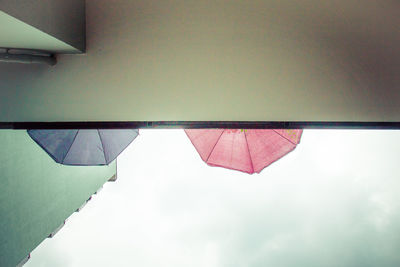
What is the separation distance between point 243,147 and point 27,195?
3.86m

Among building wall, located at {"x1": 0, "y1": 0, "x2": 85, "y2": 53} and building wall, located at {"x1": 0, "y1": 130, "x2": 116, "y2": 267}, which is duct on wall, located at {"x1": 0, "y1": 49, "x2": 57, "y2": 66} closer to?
building wall, located at {"x1": 0, "y1": 0, "x2": 85, "y2": 53}

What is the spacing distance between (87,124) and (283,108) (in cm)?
128

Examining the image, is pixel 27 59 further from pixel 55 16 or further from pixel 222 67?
pixel 222 67

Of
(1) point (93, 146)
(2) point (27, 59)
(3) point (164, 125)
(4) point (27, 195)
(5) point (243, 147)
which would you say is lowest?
(4) point (27, 195)

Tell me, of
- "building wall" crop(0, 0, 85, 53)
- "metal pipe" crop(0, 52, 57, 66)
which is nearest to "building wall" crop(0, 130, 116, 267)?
"metal pipe" crop(0, 52, 57, 66)

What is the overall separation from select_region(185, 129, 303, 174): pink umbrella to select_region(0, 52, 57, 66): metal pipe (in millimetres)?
1323

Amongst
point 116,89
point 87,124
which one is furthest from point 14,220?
point 116,89

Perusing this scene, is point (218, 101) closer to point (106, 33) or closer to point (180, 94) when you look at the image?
point (180, 94)

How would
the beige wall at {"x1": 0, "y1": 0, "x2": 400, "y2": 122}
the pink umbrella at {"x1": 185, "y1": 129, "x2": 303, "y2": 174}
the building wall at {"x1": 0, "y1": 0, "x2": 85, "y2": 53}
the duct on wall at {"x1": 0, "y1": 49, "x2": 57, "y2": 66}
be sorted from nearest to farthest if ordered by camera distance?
the building wall at {"x1": 0, "y1": 0, "x2": 85, "y2": 53}, the duct on wall at {"x1": 0, "y1": 49, "x2": 57, "y2": 66}, the beige wall at {"x1": 0, "y1": 0, "x2": 400, "y2": 122}, the pink umbrella at {"x1": 185, "y1": 129, "x2": 303, "y2": 174}

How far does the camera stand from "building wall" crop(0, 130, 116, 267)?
3.42 m

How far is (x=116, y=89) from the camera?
145cm

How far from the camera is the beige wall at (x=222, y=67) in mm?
1389

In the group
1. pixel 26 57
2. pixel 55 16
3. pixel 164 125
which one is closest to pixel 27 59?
pixel 26 57

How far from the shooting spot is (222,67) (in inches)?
56.1
